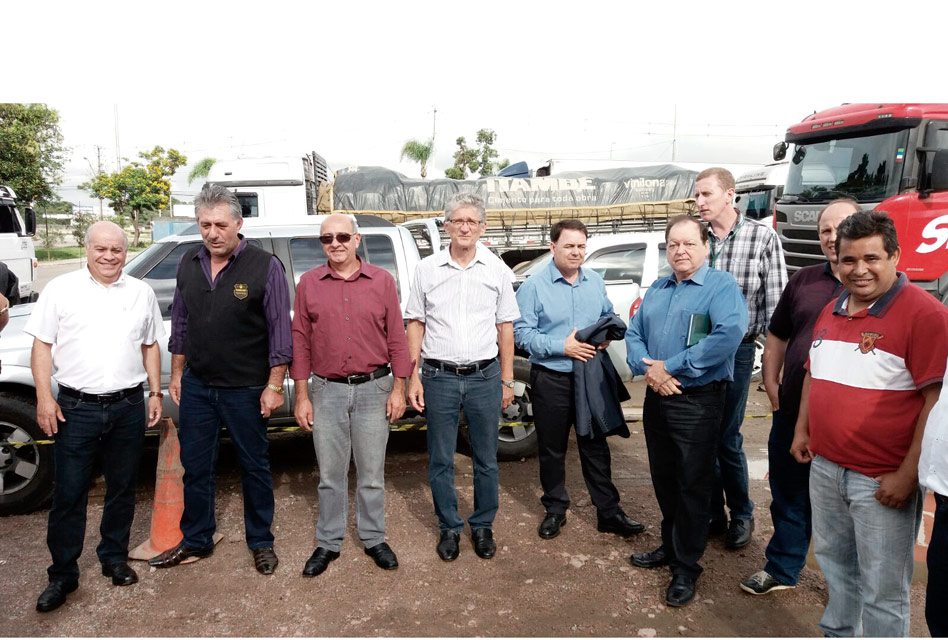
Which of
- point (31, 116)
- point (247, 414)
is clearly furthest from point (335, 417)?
point (31, 116)

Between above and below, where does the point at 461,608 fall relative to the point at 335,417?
below

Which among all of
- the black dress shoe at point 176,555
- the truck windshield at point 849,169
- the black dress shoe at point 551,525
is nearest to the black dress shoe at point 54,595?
the black dress shoe at point 176,555

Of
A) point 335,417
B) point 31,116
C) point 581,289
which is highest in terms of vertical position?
point 31,116

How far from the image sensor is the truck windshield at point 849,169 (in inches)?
300

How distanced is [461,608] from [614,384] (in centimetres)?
154

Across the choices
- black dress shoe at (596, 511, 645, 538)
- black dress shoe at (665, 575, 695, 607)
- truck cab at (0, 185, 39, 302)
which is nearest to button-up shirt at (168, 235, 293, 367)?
black dress shoe at (596, 511, 645, 538)

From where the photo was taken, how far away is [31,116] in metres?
22.8

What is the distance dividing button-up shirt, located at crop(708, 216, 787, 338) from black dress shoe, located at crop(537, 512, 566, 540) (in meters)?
1.60

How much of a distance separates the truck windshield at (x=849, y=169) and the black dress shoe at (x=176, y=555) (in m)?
Answer: 8.29

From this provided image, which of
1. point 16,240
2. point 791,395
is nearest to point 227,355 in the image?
point 791,395

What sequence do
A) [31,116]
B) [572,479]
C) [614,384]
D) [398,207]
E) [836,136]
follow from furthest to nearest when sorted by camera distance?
[31,116] < [398,207] < [836,136] < [572,479] < [614,384]

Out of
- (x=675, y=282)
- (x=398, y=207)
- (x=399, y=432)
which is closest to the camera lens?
(x=675, y=282)

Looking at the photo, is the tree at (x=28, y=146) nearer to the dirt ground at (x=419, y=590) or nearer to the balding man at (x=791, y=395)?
the dirt ground at (x=419, y=590)

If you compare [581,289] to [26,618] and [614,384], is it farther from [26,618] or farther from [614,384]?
[26,618]
